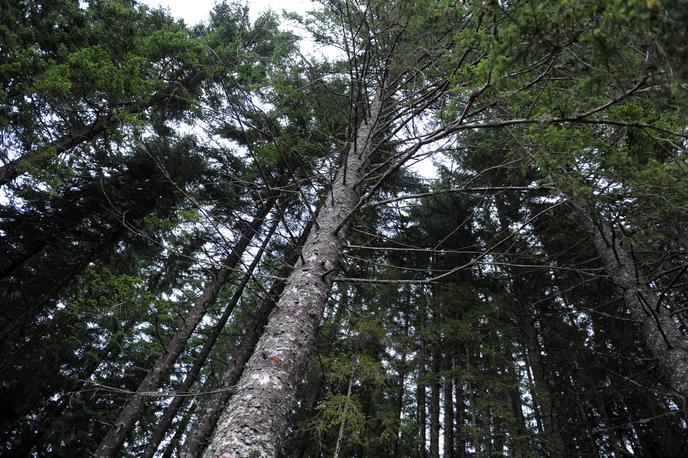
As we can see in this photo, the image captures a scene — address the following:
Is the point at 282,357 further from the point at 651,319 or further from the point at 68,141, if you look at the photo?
the point at 68,141

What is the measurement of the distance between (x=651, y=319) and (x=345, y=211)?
5.72 meters

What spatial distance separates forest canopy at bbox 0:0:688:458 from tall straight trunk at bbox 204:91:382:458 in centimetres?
2

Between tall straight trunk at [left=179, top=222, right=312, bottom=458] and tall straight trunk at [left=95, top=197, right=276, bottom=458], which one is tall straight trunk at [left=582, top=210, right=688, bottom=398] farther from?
tall straight trunk at [left=95, top=197, right=276, bottom=458]

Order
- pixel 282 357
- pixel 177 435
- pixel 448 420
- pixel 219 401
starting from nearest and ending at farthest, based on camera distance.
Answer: pixel 282 357
pixel 219 401
pixel 448 420
pixel 177 435

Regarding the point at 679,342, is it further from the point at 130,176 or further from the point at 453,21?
the point at 130,176

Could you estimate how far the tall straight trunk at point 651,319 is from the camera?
16.1 ft

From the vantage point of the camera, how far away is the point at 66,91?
6141 mm

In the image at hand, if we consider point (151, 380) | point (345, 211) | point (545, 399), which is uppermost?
point (545, 399)

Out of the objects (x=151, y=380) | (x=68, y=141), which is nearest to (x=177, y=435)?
(x=151, y=380)

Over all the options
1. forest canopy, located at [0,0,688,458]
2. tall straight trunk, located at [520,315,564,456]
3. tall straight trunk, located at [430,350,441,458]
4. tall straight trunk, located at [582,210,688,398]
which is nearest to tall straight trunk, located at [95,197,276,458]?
forest canopy, located at [0,0,688,458]

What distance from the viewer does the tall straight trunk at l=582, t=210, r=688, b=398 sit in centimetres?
490

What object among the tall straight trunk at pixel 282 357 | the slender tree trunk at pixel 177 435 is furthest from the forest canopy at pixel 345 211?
the slender tree trunk at pixel 177 435

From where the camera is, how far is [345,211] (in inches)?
148

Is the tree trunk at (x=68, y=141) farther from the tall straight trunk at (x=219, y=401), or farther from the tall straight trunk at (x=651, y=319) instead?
the tall straight trunk at (x=651, y=319)
